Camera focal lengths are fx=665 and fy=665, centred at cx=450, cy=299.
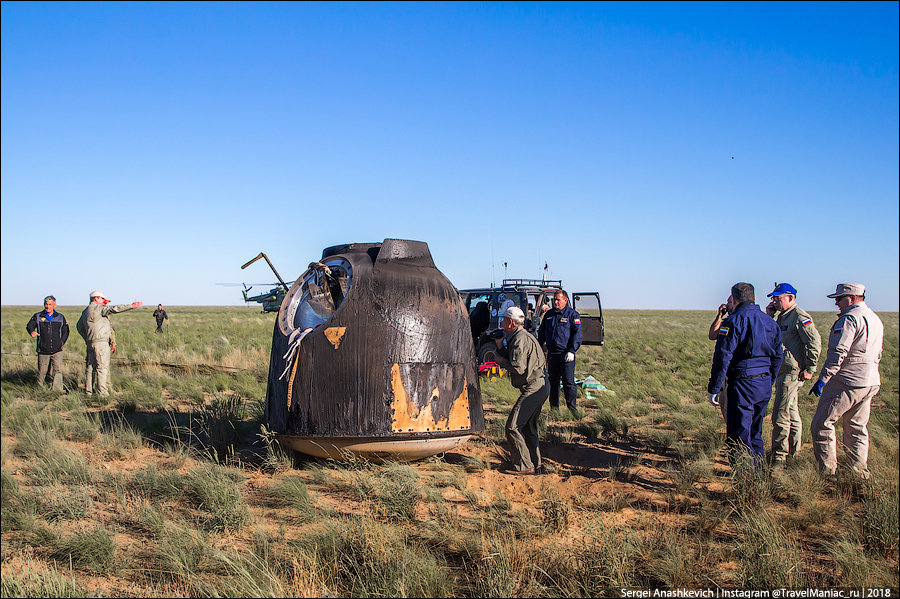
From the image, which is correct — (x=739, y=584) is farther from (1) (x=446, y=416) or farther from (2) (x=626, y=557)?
(1) (x=446, y=416)

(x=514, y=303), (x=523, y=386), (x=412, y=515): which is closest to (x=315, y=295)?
(x=523, y=386)

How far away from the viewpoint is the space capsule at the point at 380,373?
19.7ft

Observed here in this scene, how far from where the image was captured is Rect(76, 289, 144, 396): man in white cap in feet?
35.3

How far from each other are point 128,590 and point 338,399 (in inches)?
90.9

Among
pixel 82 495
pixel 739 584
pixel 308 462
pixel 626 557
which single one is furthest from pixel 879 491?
pixel 82 495

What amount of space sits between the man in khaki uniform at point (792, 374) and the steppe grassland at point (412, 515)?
1.70 ft

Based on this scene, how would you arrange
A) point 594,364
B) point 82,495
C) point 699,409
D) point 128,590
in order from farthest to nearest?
point 594,364 → point 699,409 → point 82,495 → point 128,590

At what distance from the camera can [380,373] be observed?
19.8ft

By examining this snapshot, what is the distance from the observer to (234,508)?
5.35m

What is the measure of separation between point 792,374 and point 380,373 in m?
4.42

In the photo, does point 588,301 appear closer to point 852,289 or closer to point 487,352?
point 487,352

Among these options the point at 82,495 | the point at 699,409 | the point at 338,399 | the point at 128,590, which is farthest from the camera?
the point at 699,409

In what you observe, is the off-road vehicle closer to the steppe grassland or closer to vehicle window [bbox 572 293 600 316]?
vehicle window [bbox 572 293 600 316]

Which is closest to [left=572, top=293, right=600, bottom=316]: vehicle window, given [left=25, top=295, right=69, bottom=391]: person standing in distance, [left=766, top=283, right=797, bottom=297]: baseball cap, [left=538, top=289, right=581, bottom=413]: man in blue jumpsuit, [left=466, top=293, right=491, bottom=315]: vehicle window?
[left=466, top=293, right=491, bottom=315]: vehicle window
